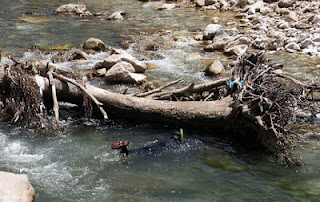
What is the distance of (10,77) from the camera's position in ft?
24.9

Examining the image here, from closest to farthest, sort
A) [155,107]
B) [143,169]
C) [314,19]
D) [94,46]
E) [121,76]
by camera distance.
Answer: [143,169] < [155,107] < [121,76] < [94,46] < [314,19]

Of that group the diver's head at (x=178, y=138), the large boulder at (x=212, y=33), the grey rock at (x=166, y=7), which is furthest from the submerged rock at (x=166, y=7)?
the diver's head at (x=178, y=138)

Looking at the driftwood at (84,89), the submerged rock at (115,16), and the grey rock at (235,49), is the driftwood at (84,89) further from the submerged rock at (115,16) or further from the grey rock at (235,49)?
the submerged rock at (115,16)

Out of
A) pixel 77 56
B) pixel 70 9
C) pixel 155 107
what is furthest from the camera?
pixel 70 9

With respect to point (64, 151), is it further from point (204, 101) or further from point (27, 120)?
point (204, 101)

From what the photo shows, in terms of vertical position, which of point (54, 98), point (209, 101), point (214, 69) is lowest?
point (214, 69)

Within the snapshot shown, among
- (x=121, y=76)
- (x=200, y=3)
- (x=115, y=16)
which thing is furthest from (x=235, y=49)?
(x=200, y=3)

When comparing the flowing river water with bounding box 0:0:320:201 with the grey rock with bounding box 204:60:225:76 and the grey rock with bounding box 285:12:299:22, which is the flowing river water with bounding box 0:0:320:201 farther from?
the grey rock with bounding box 285:12:299:22

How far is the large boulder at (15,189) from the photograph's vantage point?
4.55 m

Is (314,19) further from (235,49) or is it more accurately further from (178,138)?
(178,138)

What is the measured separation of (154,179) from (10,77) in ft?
11.6

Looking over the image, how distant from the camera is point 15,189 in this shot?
468 centimetres

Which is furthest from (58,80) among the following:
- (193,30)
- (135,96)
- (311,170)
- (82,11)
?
(82,11)

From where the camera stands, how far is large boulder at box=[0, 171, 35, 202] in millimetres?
4555
